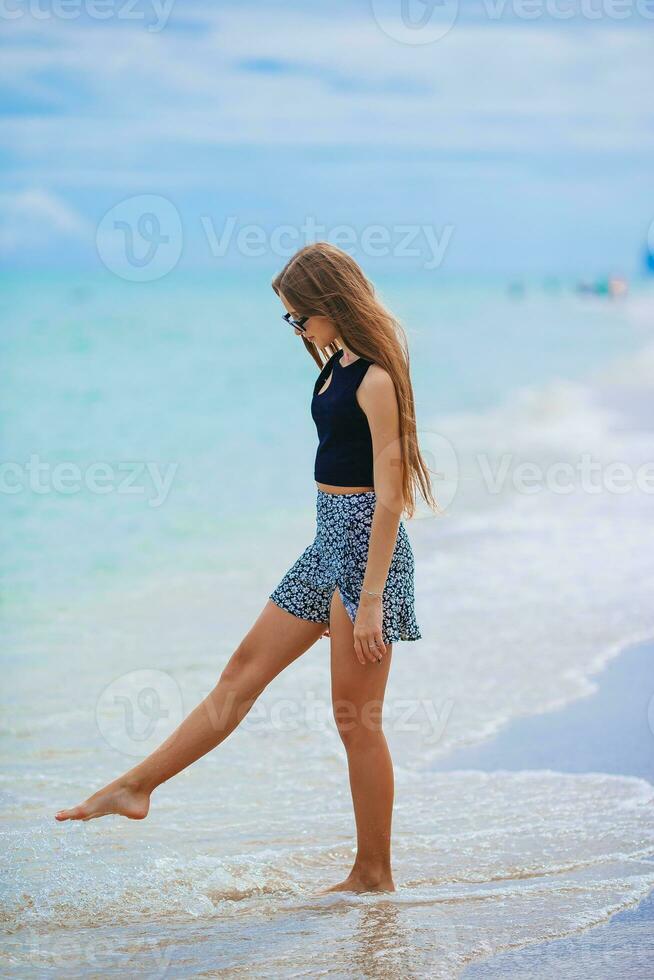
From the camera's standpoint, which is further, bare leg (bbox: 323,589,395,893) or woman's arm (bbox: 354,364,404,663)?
bare leg (bbox: 323,589,395,893)

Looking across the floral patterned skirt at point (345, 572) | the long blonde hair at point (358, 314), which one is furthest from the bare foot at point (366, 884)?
the long blonde hair at point (358, 314)

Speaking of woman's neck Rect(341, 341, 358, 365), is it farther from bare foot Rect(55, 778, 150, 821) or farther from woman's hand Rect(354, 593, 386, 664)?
bare foot Rect(55, 778, 150, 821)

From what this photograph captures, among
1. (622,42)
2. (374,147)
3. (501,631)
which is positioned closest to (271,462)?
(501,631)

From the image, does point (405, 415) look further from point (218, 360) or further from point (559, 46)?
point (559, 46)

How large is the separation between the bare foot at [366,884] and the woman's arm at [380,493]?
0.72 m

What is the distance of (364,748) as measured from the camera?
10.9 feet

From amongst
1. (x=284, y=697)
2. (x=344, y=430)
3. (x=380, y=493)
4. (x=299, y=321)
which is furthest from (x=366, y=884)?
(x=284, y=697)

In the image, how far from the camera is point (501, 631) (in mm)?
6227

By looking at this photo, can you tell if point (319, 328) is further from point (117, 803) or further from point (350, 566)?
point (117, 803)

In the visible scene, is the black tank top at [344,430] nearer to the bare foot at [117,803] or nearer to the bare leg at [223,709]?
the bare leg at [223,709]

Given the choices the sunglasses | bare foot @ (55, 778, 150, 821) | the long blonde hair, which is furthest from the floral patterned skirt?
bare foot @ (55, 778, 150, 821)

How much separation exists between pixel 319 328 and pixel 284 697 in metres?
2.55

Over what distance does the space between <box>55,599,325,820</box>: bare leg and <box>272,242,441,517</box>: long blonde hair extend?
19.9 inches

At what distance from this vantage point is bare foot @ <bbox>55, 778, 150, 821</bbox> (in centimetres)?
335
